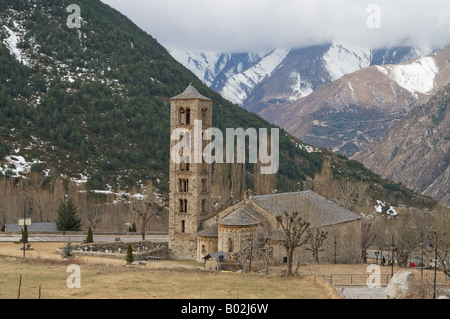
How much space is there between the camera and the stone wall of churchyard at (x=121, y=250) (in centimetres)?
6127

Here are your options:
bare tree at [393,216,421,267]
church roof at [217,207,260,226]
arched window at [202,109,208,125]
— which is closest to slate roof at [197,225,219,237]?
church roof at [217,207,260,226]

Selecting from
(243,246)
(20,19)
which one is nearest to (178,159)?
(243,246)

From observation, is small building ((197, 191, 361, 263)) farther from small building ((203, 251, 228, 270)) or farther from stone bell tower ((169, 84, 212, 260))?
small building ((203, 251, 228, 270))

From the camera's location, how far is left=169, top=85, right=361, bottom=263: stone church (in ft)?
200

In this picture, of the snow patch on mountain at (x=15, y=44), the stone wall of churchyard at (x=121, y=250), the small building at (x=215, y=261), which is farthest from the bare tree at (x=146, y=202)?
the snow patch on mountain at (x=15, y=44)

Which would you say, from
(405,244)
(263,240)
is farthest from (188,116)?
(405,244)

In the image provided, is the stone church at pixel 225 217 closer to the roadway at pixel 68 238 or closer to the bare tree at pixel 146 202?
the roadway at pixel 68 238

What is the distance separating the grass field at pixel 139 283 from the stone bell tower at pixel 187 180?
13.5m

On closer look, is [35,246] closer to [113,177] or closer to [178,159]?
[178,159]

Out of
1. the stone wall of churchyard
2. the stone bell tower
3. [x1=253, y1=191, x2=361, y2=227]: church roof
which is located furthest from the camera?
the stone bell tower

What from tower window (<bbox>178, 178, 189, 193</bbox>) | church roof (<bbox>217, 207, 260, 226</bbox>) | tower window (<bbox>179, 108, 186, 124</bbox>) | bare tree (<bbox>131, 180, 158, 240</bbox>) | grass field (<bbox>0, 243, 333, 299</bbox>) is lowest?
grass field (<bbox>0, 243, 333, 299</bbox>)

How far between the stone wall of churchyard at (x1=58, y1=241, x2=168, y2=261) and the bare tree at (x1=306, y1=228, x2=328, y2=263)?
1646cm
